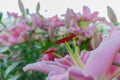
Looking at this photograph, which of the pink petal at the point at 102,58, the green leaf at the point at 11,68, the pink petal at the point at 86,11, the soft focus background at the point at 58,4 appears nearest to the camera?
the pink petal at the point at 102,58

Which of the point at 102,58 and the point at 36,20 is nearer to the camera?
the point at 102,58

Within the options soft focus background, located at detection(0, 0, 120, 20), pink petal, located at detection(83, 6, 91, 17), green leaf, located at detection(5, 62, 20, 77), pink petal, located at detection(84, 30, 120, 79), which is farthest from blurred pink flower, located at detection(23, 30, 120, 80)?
soft focus background, located at detection(0, 0, 120, 20)

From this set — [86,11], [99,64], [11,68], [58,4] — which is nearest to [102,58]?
[99,64]

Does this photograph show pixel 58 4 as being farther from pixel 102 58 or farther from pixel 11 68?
pixel 102 58

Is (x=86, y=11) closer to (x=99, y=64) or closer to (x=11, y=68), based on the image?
(x=11, y=68)

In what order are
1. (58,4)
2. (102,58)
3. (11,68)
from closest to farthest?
(102,58) < (11,68) < (58,4)

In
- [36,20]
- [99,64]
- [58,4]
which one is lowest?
[58,4]

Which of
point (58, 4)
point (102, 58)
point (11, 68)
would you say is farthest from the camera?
point (58, 4)

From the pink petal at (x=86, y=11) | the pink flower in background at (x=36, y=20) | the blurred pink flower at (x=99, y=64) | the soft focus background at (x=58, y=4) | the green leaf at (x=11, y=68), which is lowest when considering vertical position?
the soft focus background at (x=58, y=4)

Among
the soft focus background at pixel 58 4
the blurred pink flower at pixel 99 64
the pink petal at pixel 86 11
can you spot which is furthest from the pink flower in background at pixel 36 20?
the soft focus background at pixel 58 4

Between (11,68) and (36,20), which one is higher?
(36,20)

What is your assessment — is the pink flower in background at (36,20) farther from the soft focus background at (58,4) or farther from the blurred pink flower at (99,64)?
the soft focus background at (58,4)

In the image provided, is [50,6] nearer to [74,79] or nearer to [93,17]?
[93,17]

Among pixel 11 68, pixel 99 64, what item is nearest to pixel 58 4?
pixel 11 68
